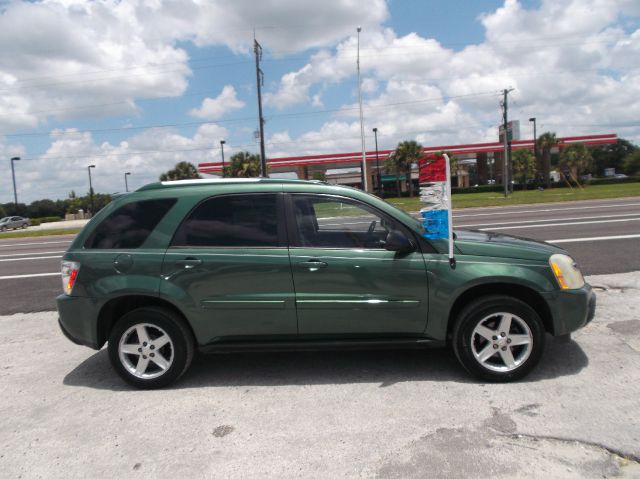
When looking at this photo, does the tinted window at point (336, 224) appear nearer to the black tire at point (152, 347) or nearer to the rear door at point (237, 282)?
the rear door at point (237, 282)

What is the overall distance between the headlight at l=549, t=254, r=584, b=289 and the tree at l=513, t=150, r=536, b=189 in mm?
59540

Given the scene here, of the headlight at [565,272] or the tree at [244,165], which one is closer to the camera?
the headlight at [565,272]

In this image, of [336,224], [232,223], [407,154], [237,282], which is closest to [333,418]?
[237,282]

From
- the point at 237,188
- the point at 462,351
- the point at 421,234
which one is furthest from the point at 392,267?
the point at 237,188

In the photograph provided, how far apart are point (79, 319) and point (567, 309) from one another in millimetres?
3961

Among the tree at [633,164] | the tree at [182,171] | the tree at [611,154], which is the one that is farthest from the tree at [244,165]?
the tree at [611,154]

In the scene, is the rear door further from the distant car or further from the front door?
the distant car

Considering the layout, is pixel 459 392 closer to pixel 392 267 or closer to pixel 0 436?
pixel 392 267

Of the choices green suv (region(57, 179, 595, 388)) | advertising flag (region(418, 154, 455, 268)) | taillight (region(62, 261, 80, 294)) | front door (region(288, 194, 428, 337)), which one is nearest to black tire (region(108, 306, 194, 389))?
green suv (region(57, 179, 595, 388))

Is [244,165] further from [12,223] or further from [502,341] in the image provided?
[502,341]

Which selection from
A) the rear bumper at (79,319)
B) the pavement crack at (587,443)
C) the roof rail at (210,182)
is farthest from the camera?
the roof rail at (210,182)

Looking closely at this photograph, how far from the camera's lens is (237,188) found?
3984mm

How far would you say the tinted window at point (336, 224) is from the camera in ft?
12.7

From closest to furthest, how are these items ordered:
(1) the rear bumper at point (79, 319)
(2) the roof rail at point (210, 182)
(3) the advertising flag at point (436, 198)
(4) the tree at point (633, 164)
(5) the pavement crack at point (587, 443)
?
(5) the pavement crack at point (587, 443)
(3) the advertising flag at point (436, 198)
(1) the rear bumper at point (79, 319)
(2) the roof rail at point (210, 182)
(4) the tree at point (633, 164)
